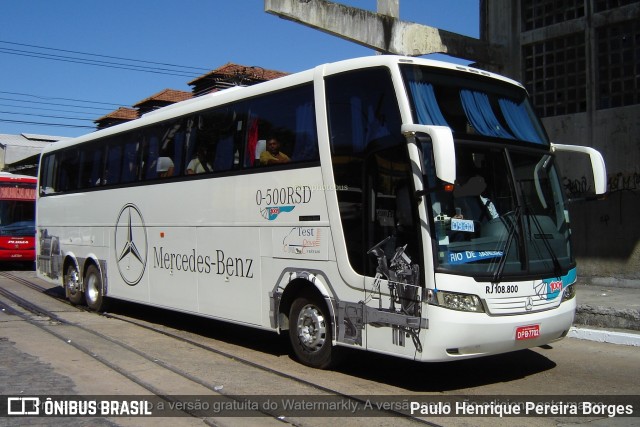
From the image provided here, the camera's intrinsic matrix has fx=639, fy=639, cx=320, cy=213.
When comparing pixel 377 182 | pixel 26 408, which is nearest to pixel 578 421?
pixel 377 182

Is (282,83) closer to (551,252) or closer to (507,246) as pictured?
(507,246)

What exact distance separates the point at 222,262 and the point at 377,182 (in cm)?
327

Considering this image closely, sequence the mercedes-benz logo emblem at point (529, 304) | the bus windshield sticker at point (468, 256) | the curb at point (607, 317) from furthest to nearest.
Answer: the curb at point (607, 317) < the mercedes-benz logo emblem at point (529, 304) < the bus windshield sticker at point (468, 256)

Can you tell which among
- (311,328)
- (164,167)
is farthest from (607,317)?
(164,167)

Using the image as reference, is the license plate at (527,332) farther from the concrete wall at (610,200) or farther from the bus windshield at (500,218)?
the concrete wall at (610,200)

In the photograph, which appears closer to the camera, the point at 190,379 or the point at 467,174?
the point at 467,174

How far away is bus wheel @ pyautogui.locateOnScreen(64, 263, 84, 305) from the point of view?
13.6m

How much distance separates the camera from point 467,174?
644 cm

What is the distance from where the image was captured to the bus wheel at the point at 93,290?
41.9ft

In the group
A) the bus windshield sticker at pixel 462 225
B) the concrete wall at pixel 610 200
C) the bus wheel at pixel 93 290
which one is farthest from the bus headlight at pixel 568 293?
the bus wheel at pixel 93 290

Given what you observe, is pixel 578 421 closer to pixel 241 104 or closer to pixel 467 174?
pixel 467 174

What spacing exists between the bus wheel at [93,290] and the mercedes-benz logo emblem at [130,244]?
111 centimetres

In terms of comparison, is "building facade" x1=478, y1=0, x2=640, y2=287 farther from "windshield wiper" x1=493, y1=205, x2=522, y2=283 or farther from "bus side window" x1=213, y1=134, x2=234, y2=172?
"bus side window" x1=213, y1=134, x2=234, y2=172

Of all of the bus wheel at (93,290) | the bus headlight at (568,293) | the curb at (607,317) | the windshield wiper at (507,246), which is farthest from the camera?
the bus wheel at (93,290)
